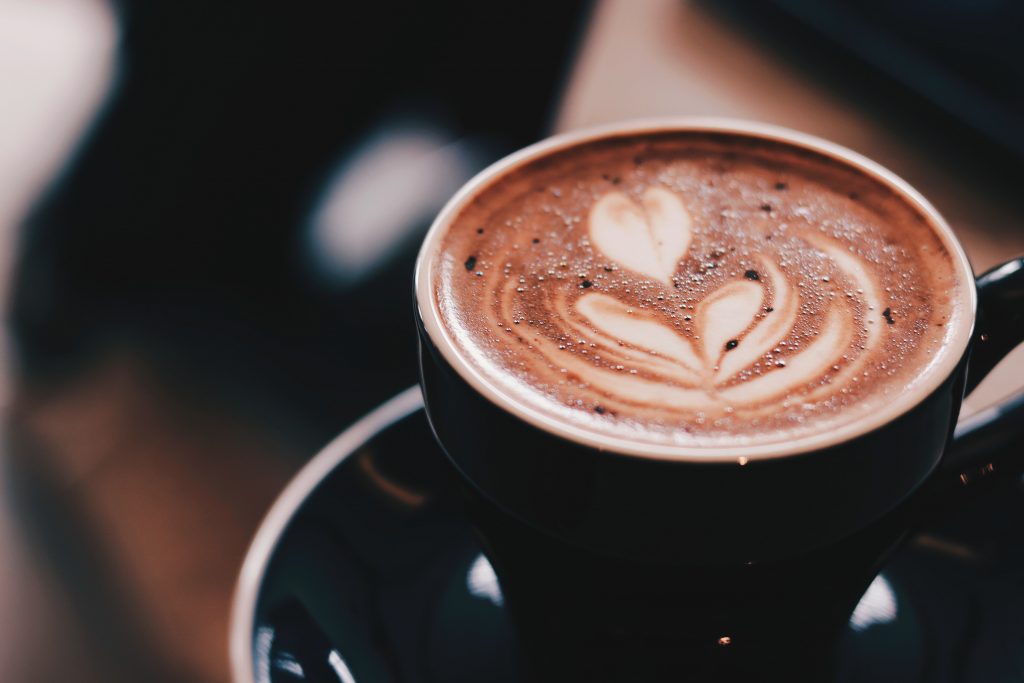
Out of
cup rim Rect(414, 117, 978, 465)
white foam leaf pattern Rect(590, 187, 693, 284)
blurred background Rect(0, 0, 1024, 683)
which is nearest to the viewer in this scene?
cup rim Rect(414, 117, 978, 465)

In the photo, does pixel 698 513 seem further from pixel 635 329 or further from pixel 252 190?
pixel 252 190

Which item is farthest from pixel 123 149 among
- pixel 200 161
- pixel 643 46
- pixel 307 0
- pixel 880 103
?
pixel 880 103

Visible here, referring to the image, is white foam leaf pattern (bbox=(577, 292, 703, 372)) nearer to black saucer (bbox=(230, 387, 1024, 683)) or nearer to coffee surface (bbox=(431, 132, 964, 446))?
coffee surface (bbox=(431, 132, 964, 446))

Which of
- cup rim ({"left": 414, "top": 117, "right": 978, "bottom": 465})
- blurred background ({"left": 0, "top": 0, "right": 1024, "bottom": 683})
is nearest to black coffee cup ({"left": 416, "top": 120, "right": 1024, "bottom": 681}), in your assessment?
cup rim ({"left": 414, "top": 117, "right": 978, "bottom": 465})

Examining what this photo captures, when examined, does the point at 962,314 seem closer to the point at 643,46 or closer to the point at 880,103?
the point at 880,103

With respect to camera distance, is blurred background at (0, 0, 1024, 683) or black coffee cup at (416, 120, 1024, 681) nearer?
black coffee cup at (416, 120, 1024, 681)

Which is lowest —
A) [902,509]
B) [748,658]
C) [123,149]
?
[123,149]

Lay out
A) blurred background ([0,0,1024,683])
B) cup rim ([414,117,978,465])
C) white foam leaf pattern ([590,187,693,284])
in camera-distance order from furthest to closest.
Answer: blurred background ([0,0,1024,683]) < white foam leaf pattern ([590,187,693,284]) < cup rim ([414,117,978,465])

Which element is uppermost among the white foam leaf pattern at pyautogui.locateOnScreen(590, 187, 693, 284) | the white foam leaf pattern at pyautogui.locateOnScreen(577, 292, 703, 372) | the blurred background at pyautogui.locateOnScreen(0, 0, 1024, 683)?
the white foam leaf pattern at pyautogui.locateOnScreen(590, 187, 693, 284)
